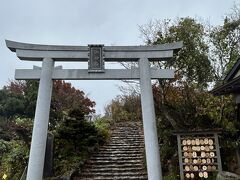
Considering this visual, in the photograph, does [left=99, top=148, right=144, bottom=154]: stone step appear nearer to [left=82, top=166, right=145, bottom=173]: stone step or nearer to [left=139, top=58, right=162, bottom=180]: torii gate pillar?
[left=82, top=166, right=145, bottom=173]: stone step

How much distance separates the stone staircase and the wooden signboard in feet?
6.61

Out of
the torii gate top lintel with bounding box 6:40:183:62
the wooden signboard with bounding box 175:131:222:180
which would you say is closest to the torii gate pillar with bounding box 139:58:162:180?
the torii gate top lintel with bounding box 6:40:183:62

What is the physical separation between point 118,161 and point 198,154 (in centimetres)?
411

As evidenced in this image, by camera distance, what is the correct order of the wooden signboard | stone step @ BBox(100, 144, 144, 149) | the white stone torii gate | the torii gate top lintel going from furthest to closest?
stone step @ BBox(100, 144, 144, 149)
the wooden signboard
the torii gate top lintel
the white stone torii gate

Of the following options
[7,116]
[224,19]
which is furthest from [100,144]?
[7,116]

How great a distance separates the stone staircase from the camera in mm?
11023

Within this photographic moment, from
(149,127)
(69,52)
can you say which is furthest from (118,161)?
(69,52)

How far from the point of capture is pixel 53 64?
893 cm

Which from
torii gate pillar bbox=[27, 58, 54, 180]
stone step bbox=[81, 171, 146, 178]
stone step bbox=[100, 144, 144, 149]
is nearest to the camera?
torii gate pillar bbox=[27, 58, 54, 180]

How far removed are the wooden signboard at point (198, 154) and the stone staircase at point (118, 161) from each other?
2.02 m

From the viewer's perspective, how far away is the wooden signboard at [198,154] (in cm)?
910

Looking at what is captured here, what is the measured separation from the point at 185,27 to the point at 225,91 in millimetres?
4179

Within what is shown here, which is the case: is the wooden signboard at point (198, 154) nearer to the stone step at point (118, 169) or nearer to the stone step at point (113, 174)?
the stone step at point (113, 174)

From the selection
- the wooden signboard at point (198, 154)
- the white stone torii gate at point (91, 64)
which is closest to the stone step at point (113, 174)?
the wooden signboard at point (198, 154)
